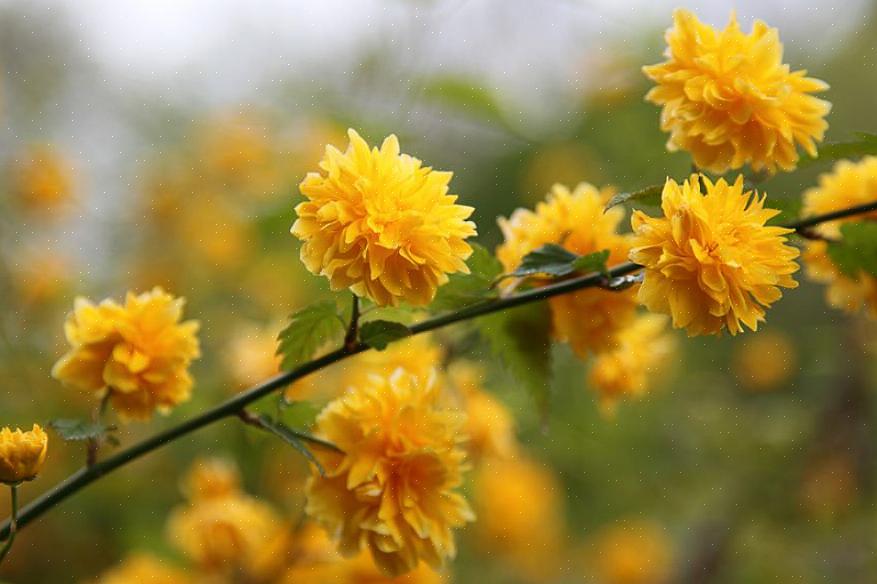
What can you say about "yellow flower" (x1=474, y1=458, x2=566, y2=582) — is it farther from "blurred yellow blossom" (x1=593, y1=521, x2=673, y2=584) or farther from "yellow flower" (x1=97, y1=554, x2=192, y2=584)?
"yellow flower" (x1=97, y1=554, x2=192, y2=584)

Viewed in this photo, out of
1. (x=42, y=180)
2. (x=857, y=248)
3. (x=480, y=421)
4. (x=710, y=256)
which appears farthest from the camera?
(x=42, y=180)

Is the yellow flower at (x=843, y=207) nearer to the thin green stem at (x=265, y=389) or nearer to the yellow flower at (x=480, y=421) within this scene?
the thin green stem at (x=265, y=389)

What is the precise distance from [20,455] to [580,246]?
1.32ft

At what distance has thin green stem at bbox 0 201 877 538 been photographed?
0.55 meters

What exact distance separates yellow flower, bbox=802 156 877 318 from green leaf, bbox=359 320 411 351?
32 centimetres

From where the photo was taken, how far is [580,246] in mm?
680

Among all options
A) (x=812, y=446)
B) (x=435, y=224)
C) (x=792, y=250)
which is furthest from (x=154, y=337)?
(x=812, y=446)

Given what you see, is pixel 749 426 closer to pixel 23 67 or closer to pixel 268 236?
pixel 268 236

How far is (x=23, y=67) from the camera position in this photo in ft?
6.68

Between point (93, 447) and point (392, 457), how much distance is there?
19 cm

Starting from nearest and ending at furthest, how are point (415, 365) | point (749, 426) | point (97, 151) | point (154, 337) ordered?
point (154, 337), point (415, 365), point (749, 426), point (97, 151)

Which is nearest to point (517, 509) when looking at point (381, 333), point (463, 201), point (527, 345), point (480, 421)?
point (463, 201)

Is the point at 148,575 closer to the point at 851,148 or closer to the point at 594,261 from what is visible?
the point at 594,261

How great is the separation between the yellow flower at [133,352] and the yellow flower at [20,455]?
0.28 feet
